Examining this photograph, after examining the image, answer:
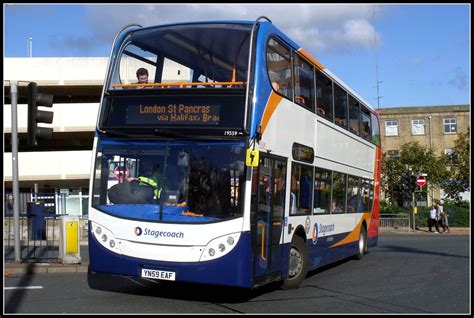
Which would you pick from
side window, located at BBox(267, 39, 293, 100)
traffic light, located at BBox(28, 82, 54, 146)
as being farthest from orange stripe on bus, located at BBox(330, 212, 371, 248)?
traffic light, located at BBox(28, 82, 54, 146)

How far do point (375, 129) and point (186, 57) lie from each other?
366 inches

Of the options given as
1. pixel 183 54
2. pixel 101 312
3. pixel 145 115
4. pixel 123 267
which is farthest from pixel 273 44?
pixel 101 312

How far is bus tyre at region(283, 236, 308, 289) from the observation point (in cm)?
1091

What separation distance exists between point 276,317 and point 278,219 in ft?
6.53

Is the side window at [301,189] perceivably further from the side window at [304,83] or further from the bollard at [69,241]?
the bollard at [69,241]

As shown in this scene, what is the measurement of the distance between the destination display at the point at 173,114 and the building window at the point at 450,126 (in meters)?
52.6

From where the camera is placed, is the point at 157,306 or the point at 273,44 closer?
the point at 157,306

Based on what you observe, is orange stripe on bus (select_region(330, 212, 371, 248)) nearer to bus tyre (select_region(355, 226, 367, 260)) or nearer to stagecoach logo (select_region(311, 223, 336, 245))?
bus tyre (select_region(355, 226, 367, 260))

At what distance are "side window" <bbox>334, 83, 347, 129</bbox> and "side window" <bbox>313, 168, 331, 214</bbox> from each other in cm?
135

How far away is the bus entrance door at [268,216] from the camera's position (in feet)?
29.5

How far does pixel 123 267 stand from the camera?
9.15 metres

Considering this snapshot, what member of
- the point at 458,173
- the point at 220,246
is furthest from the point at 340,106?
the point at 458,173

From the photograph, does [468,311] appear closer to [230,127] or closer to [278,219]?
[278,219]

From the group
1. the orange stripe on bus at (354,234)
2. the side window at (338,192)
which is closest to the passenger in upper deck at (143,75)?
the side window at (338,192)
